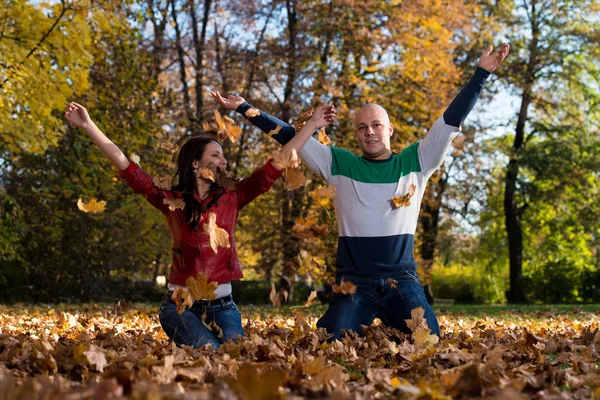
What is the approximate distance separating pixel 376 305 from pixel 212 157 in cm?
146

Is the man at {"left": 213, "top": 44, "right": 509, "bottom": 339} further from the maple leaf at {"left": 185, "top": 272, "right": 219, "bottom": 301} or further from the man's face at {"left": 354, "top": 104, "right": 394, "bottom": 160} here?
the maple leaf at {"left": 185, "top": 272, "right": 219, "bottom": 301}

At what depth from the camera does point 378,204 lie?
463 cm

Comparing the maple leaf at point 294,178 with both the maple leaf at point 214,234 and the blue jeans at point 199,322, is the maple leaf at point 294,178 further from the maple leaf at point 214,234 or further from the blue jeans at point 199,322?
the blue jeans at point 199,322

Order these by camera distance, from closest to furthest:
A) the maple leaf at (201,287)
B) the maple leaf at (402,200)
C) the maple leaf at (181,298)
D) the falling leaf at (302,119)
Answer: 1. the maple leaf at (201,287)
2. the maple leaf at (181,298)
3. the maple leaf at (402,200)
4. the falling leaf at (302,119)

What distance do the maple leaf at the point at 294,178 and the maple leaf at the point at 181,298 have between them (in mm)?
892

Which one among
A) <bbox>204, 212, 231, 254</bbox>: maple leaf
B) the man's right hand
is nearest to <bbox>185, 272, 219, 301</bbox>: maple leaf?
<bbox>204, 212, 231, 254</bbox>: maple leaf

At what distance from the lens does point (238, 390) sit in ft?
7.27

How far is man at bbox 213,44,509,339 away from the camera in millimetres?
4535

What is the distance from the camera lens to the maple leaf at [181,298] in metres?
4.03

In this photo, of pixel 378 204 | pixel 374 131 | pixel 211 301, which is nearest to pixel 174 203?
pixel 211 301

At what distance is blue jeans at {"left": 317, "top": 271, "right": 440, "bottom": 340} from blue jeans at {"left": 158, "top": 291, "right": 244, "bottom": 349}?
62 cm

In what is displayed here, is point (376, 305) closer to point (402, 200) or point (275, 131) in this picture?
point (402, 200)

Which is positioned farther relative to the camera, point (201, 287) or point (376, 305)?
point (376, 305)

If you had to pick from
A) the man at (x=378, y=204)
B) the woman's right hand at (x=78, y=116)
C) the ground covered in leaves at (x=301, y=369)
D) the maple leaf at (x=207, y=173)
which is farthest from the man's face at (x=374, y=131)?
the woman's right hand at (x=78, y=116)
